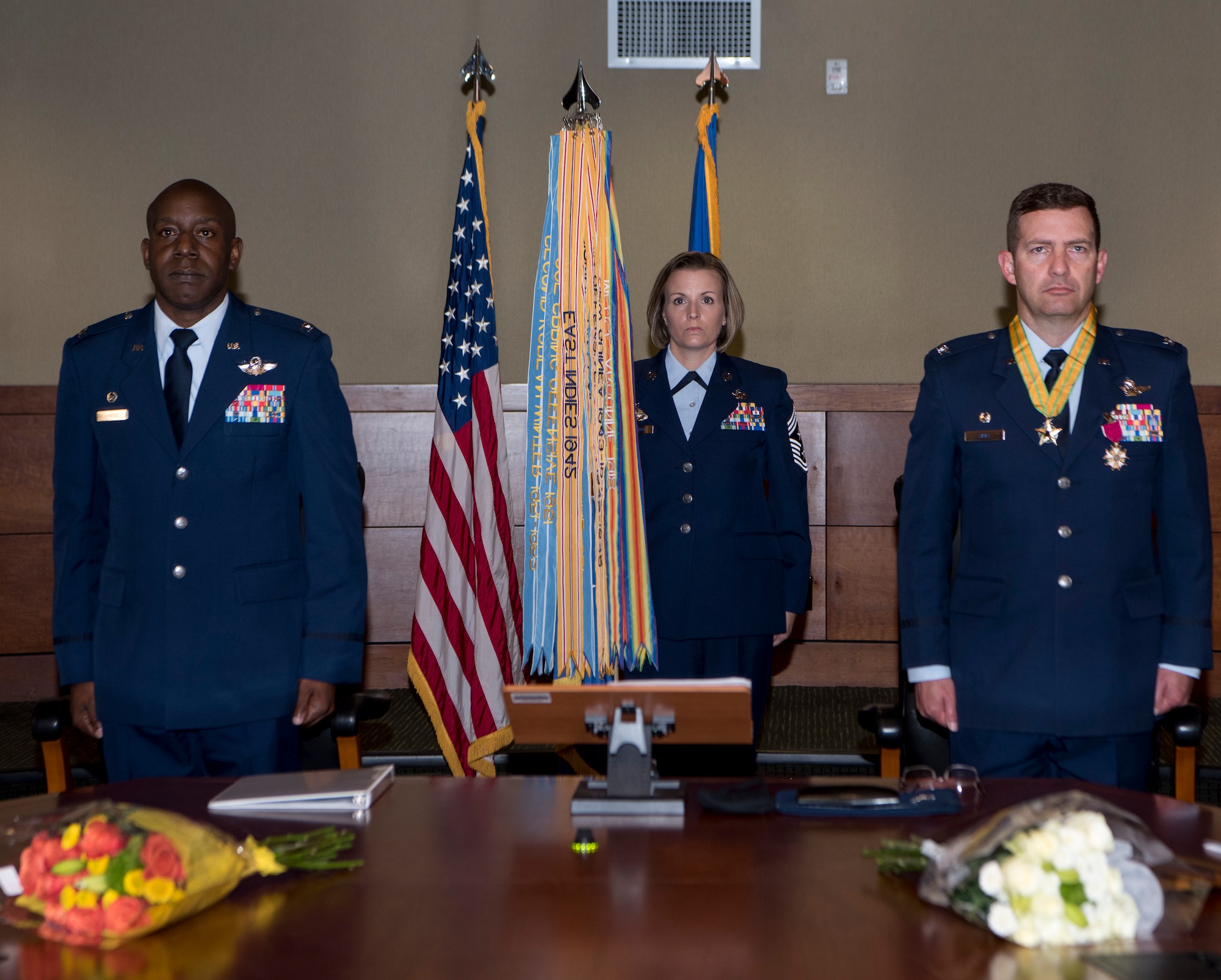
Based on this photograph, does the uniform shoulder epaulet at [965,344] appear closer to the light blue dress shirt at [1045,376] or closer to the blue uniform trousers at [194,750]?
the light blue dress shirt at [1045,376]

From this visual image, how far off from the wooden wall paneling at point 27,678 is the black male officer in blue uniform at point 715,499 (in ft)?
9.04

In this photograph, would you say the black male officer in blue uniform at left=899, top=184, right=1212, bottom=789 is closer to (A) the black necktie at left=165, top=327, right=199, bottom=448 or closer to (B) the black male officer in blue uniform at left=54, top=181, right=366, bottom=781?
(B) the black male officer in blue uniform at left=54, top=181, right=366, bottom=781

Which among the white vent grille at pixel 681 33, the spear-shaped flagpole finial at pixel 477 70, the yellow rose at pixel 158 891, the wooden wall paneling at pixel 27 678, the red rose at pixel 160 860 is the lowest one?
the wooden wall paneling at pixel 27 678

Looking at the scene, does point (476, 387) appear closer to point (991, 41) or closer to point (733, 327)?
point (733, 327)

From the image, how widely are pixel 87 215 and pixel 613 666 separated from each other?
323 centimetres

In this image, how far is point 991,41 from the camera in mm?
4566

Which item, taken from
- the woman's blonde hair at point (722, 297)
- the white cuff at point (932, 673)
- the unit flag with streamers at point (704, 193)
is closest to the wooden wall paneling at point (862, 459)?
the unit flag with streamers at point (704, 193)

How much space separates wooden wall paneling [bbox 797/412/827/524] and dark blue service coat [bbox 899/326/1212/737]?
2.11 m

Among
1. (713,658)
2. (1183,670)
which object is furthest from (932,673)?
(713,658)

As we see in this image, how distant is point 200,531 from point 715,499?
1.27 m

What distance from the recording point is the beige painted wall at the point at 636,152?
4570mm

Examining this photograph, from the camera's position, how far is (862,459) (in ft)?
14.7

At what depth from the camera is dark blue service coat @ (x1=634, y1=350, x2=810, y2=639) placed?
2885 millimetres

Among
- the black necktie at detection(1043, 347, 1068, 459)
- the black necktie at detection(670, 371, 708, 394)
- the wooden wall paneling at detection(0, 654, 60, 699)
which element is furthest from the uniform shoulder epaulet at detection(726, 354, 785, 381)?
the wooden wall paneling at detection(0, 654, 60, 699)
